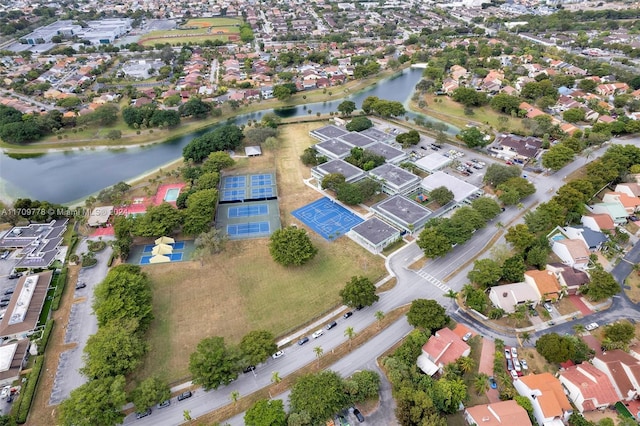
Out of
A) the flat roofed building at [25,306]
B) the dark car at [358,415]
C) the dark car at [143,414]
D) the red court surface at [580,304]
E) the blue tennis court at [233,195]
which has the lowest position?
the blue tennis court at [233,195]

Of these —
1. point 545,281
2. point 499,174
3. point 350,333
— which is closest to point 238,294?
point 350,333

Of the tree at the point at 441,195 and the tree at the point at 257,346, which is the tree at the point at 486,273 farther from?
the tree at the point at 257,346

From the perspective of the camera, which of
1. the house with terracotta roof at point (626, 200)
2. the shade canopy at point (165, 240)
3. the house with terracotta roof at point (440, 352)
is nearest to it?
the house with terracotta roof at point (440, 352)

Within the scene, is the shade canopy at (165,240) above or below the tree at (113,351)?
below

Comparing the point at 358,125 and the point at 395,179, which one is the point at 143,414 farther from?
the point at 358,125

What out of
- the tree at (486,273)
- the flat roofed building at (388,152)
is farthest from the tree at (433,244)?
the flat roofed building at (388,152)

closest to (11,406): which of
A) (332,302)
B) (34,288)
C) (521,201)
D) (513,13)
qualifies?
(34,288)
